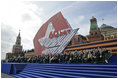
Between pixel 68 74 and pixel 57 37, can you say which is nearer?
pixel 68 74

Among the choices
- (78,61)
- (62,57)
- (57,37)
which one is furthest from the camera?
(57,37)

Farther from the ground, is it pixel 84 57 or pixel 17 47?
pixel 17 47

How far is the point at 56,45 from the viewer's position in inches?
898

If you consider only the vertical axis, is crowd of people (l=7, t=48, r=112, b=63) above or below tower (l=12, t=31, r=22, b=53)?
below

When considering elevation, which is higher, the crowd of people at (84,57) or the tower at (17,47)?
the tower at (17,47)

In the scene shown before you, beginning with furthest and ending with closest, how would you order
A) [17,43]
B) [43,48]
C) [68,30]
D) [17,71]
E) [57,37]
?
[17,43]
[43,48]
[57,37]
[68,30]
[17,71]

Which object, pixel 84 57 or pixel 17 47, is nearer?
pixel 84 57

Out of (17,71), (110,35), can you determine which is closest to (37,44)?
(17,71)

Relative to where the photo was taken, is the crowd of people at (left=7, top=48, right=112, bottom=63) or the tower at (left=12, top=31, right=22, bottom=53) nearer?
the crowd of people at (left=7, top=48, right=112, bottom=63)

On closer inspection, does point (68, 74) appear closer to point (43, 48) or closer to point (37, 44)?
point (43, 48)

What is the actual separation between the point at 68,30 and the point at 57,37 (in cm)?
377

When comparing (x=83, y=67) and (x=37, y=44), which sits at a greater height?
(x=37, y=44)

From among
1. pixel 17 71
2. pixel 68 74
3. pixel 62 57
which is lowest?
pixel 17 71

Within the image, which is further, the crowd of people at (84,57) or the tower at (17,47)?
the tower at (17,47)
